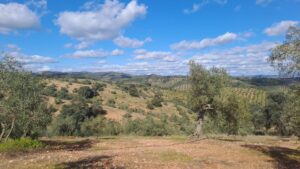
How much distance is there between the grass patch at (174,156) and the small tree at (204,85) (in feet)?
55.2

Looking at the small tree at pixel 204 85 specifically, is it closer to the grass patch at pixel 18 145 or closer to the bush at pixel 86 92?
the grass patch at pixel 18 145

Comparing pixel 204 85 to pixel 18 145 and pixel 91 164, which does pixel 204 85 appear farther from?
pixel 91 164

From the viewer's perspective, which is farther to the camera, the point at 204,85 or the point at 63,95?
the point at 63,95

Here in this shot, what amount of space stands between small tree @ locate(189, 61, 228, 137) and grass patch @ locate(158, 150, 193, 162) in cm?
1681

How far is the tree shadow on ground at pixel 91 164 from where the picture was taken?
21.6 m

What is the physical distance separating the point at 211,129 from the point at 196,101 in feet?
89.8

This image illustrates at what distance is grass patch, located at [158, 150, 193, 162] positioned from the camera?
86.1 ft

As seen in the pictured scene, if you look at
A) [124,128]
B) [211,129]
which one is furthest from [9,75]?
[211,129]

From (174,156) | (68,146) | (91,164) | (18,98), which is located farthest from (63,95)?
(91,164)

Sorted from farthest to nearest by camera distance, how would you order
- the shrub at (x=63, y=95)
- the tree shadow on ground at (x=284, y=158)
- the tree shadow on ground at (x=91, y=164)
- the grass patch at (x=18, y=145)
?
the shrub at (x=63, y=95) < the grass patch at (x=18, y=145) < the tree shadow on ground at (x=284, y=158) < the tree shadow on ground at (x=91, y=164)

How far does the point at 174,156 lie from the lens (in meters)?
27.6

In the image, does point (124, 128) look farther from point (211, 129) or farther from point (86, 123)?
point (211, 129)

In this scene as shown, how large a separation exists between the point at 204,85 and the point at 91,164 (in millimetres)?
25257

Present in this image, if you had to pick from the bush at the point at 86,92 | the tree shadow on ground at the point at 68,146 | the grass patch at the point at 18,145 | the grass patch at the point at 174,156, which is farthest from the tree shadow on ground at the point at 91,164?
the bush at the point at 86,92
